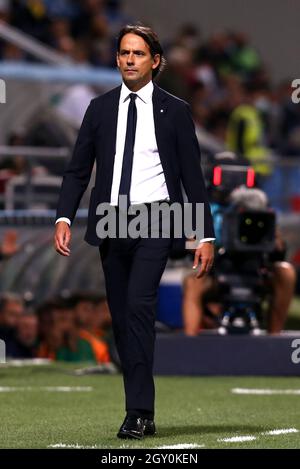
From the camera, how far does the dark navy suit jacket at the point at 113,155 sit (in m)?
7.57

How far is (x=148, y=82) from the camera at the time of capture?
7645mm

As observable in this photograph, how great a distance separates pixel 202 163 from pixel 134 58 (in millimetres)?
6279

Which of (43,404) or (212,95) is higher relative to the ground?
(212,95)

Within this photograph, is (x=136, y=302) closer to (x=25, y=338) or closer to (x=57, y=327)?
(x=57, y=327)

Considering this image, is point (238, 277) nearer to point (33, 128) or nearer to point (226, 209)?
point (226, 209)

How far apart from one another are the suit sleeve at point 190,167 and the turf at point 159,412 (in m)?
1.04

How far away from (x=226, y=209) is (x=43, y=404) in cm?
232

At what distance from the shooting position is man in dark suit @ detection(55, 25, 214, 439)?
7504 mm

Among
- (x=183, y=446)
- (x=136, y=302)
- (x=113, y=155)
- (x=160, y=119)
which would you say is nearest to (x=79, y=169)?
(x=113, y=155)

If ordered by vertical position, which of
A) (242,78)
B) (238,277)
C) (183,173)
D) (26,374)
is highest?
(242,78)

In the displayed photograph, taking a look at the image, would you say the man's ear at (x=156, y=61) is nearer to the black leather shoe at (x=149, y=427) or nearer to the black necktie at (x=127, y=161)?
the black necktie at (x=127, y=161)
